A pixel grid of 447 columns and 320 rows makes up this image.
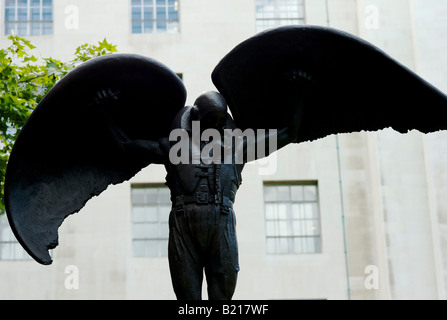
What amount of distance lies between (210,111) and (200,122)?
0.52ft

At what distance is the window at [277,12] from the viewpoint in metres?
29.1

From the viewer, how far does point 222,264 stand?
780cm

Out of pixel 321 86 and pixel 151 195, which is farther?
pixel 151 195

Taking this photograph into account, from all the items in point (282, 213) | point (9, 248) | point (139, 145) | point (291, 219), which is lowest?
point (139, 145)

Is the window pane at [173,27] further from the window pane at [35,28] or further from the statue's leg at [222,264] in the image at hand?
the statue's leg at [222,264]

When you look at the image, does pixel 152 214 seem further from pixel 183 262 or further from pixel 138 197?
pixel 183 262

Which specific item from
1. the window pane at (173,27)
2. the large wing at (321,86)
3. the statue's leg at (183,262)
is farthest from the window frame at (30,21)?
the statue's leg at (183,262)

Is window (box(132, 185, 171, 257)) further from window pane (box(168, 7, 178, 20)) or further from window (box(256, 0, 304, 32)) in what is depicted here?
window (box(256, 0, 304, 32))

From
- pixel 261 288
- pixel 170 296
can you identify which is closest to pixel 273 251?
pixel 261 288

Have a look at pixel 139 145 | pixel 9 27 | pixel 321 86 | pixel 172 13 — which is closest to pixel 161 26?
pixel 172 13

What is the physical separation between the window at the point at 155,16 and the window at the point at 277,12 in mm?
2474

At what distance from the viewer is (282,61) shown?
8.23m

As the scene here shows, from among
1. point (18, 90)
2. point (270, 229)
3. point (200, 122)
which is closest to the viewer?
point (200, 122)
